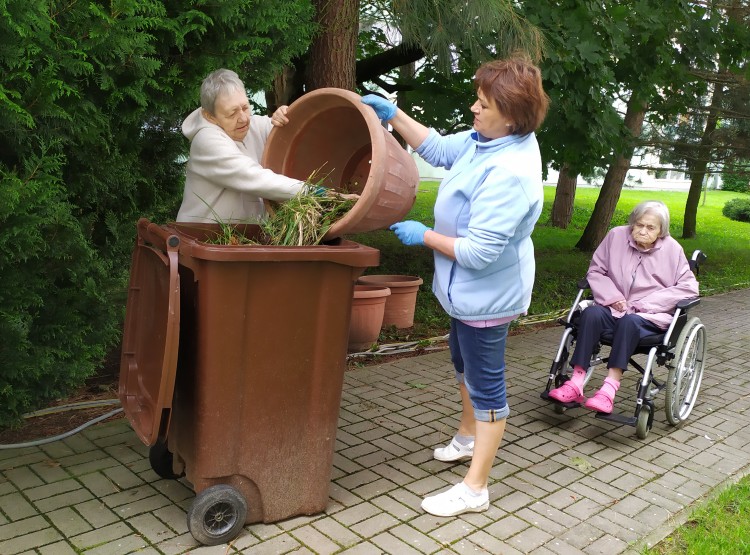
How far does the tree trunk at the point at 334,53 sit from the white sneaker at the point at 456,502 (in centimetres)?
376

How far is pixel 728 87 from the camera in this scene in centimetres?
1160

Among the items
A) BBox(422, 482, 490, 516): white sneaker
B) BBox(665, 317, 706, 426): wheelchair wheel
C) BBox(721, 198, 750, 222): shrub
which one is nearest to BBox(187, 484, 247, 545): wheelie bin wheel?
BBox(422, 482, 490, 516): white sneaker

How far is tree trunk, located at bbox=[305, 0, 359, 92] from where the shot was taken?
570 centimetres

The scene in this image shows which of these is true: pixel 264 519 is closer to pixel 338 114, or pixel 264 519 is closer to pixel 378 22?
pixel 338 114

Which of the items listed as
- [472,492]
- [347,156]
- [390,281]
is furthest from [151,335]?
[390,281]

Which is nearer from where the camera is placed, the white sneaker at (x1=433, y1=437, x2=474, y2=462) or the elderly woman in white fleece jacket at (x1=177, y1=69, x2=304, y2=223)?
the elderly woman in white fleece jacket at (x1=177, y1=69, x2=304, y2=223)

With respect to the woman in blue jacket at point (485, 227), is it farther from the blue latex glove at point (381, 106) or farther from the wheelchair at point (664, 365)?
the wheelchair at point (664, 365)

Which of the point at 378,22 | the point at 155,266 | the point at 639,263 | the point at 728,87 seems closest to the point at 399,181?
the point at 155,266

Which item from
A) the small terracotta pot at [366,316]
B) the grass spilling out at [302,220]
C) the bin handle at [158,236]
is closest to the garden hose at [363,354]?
the small terracotta pot at [366,316]

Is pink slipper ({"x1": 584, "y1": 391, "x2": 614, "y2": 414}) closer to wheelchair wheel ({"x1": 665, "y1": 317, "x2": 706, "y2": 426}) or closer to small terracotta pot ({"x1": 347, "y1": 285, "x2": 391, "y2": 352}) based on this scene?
wheelchair wheel ({"x1": 665, "y1": 317, "x2": 706, "y2": 426})

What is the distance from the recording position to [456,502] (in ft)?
10.2

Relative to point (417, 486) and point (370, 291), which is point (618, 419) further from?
point (370, 291)

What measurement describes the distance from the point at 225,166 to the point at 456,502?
1667 mm

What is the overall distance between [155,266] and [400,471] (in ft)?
4.84
